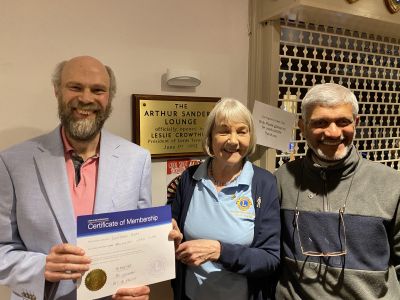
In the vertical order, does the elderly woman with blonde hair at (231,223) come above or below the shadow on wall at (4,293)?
above

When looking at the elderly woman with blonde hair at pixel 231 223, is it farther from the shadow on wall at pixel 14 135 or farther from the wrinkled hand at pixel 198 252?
the shadow on wall at pixel 14 135

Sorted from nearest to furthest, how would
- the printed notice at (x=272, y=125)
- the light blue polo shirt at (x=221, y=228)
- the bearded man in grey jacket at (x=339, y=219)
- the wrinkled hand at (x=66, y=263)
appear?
1. the wrinkled hand at (x=66, y=263)
2. the bearded man in grey jacket at (x=339, y=219)
3. the light blue polo shirt at (x=221, y=228)
4. the printed notice at (x=272, y=125)

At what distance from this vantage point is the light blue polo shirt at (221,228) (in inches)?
50.3

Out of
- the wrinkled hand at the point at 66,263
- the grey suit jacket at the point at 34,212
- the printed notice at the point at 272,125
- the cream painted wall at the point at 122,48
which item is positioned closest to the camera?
the wrinkled hand at the point at 66,263

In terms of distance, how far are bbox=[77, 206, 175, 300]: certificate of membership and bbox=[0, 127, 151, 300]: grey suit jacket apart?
167 millimetres

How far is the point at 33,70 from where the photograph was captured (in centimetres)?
148

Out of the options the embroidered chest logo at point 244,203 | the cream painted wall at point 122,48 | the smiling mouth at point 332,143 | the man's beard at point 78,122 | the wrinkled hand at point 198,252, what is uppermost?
the cream painted wall at point 122,48

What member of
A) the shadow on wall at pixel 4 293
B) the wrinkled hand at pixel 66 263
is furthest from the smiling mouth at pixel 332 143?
the shadow on wall at pixel 4 293

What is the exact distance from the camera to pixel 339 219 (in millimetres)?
1195

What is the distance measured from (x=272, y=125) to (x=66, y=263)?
1287 millimetres

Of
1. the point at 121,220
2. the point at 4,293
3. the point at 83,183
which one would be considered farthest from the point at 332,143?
the point at 4,293

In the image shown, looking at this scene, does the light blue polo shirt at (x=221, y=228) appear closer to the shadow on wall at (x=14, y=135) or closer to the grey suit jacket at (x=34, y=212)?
the grey suit jacket at (x=34, y=212)

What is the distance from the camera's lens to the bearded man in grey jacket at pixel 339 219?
1.16 meters

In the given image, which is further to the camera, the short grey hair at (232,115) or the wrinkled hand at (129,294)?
the short grey hair at (232,115)
